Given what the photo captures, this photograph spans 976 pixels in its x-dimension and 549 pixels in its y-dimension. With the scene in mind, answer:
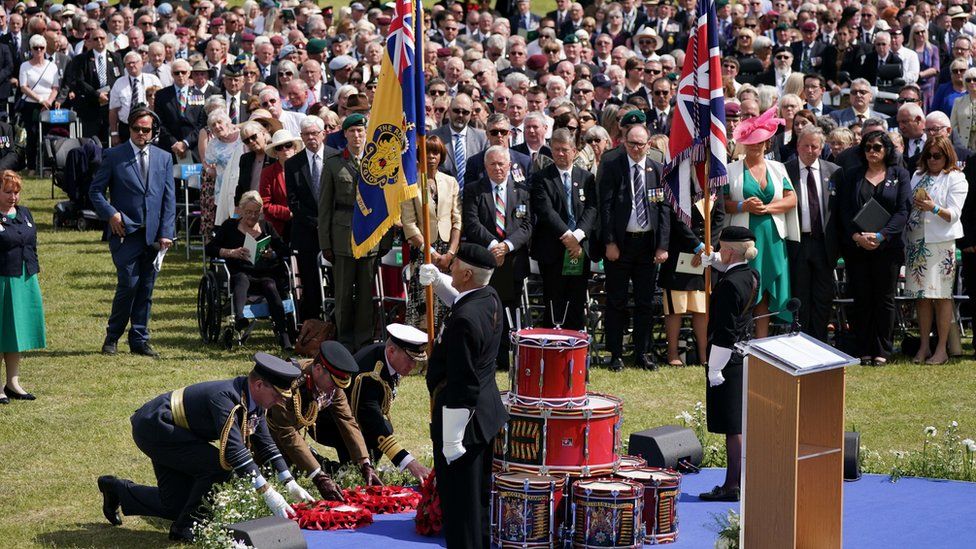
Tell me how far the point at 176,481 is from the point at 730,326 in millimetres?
3869

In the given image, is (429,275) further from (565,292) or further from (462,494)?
(565,292)

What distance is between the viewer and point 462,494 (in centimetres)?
884

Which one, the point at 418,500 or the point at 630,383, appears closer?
the point at 418,500

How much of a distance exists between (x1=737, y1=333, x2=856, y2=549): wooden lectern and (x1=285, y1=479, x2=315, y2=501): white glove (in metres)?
2.95

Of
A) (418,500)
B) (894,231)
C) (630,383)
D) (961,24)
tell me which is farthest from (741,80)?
(418,500)

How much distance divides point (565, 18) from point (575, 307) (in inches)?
510

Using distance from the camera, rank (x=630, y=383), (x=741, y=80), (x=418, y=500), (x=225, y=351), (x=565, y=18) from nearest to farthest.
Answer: (x=418, y=500)
(x=630, y=383)
(x=225, y=351)
(x=741, y=80)
(x=565, y=18)

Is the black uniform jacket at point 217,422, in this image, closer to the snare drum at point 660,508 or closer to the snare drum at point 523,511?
the snare drum at point 523,511

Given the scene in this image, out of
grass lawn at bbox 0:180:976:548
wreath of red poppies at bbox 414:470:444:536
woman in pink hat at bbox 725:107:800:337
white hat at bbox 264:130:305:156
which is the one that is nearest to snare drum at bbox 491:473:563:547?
wreath of red poppies at bbox 414:470:444:536

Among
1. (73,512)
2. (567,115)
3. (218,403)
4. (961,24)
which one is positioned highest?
(961,24)

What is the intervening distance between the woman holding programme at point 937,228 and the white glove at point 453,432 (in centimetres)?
795

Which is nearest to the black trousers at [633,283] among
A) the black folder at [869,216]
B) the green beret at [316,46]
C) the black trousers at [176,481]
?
the black folder at [869,216]

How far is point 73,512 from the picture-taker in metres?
10.5

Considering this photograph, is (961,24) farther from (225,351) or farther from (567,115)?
(225,351)
